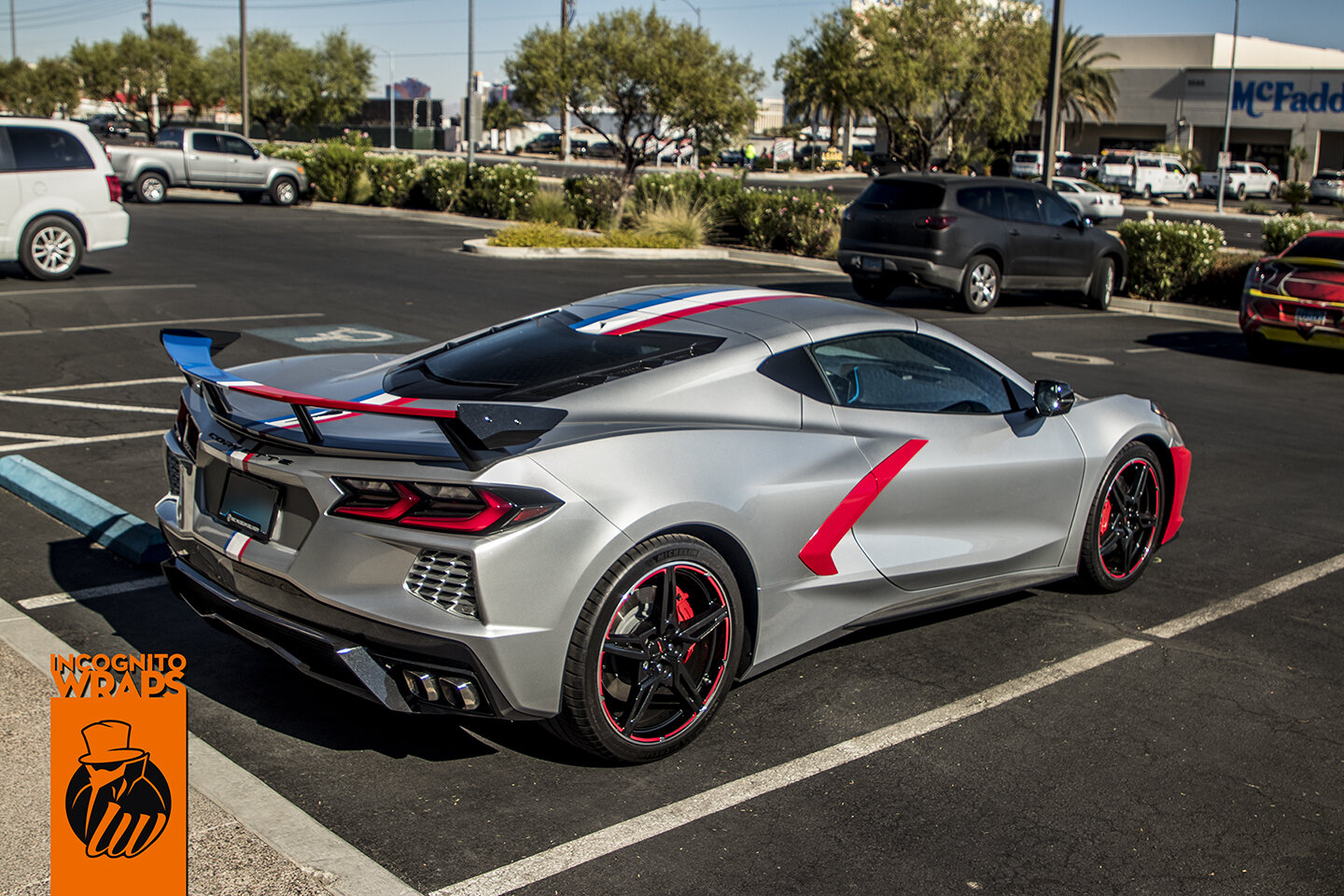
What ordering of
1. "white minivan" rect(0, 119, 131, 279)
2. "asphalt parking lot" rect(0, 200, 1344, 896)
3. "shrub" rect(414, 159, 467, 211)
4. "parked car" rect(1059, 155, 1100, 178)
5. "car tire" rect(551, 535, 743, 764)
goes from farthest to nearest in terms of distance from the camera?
"parked car" rect(1059, 155, 1100, 178), "shrub" rect(414, 159, 467, 211), "white minivan" rect(0, 119, 131, 279), "car tire" rect(551, 535, 743, 764), "asphalt parking lot" rect(0, 200, 1344, 896)

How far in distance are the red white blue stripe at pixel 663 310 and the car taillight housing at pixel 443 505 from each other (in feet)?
4.45

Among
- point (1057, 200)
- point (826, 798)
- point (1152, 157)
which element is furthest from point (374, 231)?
point (1152, 157)

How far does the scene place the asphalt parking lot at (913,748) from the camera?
362 cm

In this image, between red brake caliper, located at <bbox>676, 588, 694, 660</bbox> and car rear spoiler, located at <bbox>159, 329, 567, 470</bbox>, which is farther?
red brake caliper, located at <bbox>676, 588, 694, 660</bbox>

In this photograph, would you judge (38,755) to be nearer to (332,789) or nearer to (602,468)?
(332,789)

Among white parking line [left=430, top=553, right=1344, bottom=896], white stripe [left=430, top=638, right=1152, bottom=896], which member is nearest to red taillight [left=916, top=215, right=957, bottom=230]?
white parking line [left=430, top=553, right=1344, bottom=896]

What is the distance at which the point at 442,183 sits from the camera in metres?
32.4

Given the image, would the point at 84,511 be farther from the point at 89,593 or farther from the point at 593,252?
the point at 593,252

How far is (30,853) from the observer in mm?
3436

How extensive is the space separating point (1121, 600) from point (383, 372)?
360cm

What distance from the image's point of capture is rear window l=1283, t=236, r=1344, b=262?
13.8 meters

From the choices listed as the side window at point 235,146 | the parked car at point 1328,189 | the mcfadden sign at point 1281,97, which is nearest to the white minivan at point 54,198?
the side window at point 235,146

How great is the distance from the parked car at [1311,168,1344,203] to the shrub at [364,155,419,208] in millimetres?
38487

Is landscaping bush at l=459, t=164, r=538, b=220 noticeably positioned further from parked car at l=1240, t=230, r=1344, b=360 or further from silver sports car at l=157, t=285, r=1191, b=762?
silver sports car at l=157, t=285, r=1191, b=762
